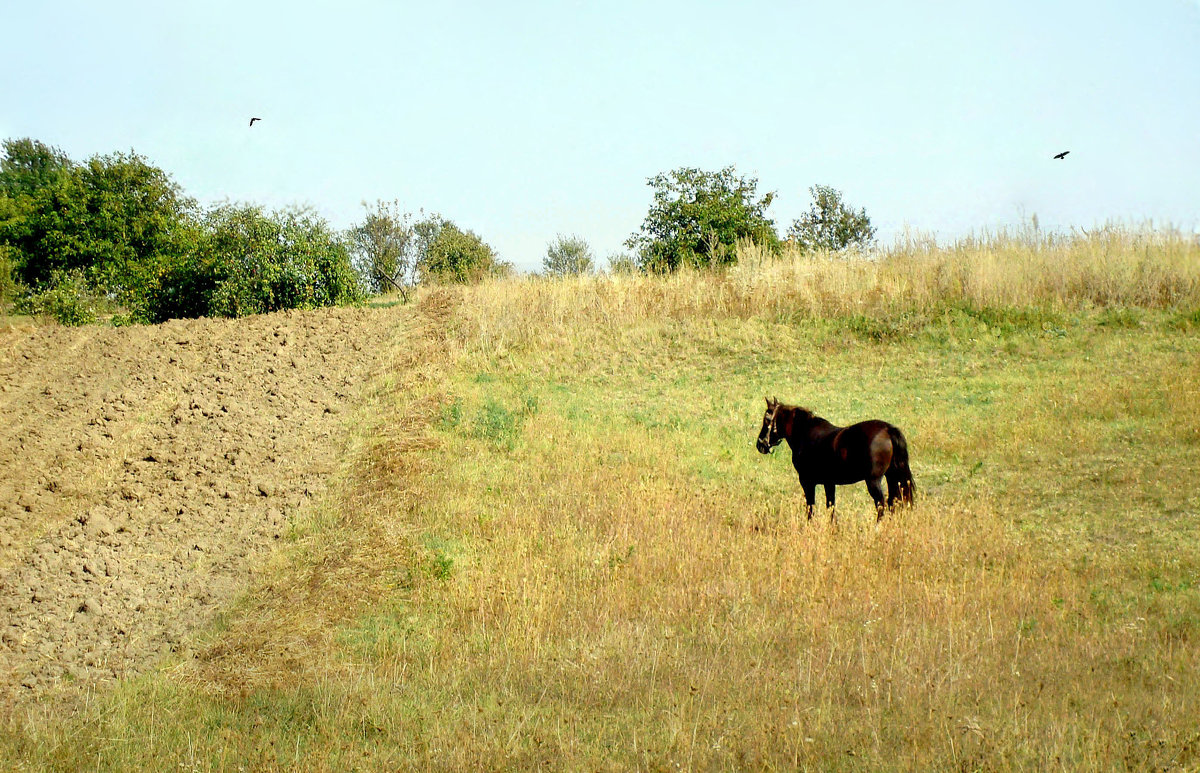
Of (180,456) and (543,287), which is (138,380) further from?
(543,287)

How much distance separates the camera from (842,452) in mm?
10523

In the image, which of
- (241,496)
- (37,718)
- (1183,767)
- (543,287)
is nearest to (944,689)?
(1183,767)

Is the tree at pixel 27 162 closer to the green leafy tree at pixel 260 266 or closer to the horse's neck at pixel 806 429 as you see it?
the green leafy tree at pixel 260 266

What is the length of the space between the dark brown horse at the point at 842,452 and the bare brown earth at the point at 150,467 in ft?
Answer: 21.2

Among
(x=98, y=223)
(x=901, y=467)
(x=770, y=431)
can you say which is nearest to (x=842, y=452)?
(x=901, y=467)

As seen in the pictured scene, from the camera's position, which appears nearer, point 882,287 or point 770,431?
point 770,431

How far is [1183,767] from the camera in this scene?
493 centimetres

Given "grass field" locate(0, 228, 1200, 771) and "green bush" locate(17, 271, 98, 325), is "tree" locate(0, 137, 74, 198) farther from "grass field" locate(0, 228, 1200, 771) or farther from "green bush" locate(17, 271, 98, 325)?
"grass field" locate(0, 228, 1200, 771)

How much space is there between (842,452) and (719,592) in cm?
299

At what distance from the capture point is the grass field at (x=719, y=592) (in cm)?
567

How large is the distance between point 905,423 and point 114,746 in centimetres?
1332

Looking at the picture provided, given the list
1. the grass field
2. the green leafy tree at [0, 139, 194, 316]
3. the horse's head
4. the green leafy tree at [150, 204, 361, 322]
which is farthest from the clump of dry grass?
the green leafy tree at [0, 139, 194, 316]

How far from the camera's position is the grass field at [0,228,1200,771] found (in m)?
5.67

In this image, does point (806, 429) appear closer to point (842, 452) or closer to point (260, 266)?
point (842, 452)
